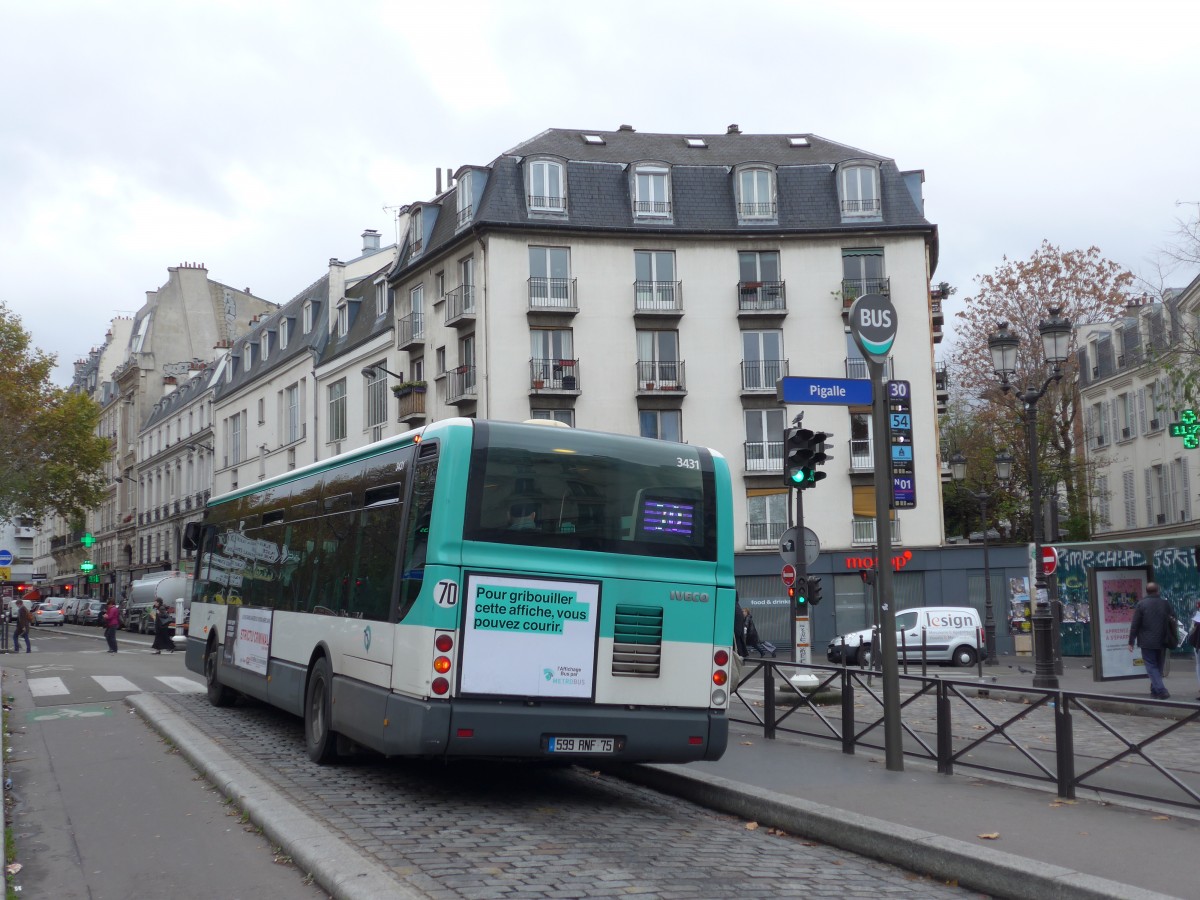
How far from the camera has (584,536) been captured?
9.16 m

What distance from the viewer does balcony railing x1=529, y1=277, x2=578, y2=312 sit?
3900 cm

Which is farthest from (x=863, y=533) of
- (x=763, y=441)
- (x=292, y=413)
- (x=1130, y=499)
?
(x=292, y=413)

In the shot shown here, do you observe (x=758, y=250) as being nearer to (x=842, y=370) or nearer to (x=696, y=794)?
(x=842, y=370)

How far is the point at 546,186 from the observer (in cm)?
3969

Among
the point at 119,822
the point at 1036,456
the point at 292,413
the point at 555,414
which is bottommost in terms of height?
the point at 119,822

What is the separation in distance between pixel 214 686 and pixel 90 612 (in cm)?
5492

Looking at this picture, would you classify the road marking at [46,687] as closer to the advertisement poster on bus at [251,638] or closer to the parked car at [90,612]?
the advertisement poster on bus at [251,638]

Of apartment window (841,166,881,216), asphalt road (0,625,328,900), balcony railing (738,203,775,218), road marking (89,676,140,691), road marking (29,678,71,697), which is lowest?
asphalt road (0,625,328,900)

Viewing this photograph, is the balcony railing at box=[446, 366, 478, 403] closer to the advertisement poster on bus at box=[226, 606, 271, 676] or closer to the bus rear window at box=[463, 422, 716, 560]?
the advertisement poster on bus at box=[226, 606, 271, 676]

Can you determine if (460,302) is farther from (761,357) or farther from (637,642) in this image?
(637,642)

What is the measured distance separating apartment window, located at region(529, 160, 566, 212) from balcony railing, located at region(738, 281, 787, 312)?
6334mm

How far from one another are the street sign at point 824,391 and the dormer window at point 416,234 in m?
33.3

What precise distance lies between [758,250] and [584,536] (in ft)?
105

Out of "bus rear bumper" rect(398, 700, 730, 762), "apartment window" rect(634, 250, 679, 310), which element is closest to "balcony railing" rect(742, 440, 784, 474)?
"apartment window" rect(634, 250, 679, 310)
